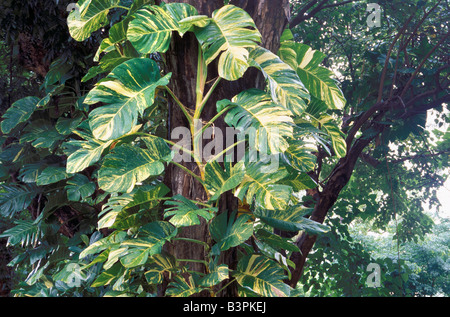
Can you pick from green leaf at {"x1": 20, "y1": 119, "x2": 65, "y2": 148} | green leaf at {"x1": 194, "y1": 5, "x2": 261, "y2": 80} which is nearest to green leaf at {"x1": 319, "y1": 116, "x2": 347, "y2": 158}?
green leaf at {"x1": 194, "y1": 5, "x2": 261, "y2": 80}

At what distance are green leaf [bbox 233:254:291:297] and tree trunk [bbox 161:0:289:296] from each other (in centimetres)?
7

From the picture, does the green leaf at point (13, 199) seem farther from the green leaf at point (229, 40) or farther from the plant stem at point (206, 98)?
the green leaf at point (229, 40)

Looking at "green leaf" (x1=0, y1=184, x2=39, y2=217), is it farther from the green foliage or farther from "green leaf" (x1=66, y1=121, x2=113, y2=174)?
"green leaf" (x1=66, y1=121, x2=113, y2=174)

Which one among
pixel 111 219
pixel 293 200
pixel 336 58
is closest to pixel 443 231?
pixel 336 58

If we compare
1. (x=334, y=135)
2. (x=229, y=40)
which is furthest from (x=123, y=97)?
(x=334, y=135)

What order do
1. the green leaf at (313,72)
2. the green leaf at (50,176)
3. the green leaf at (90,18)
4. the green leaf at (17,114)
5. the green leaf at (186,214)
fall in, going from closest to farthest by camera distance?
the green leaf at (186,214)
the green leaf at (90,18)
the green leaf at (313,72)
the green leaf at (50,176)
the green leaf at (17,114)

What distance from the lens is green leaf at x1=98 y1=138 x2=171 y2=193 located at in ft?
3.67

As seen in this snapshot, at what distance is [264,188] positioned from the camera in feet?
3.74

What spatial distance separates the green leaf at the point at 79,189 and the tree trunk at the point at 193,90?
31.3 inches

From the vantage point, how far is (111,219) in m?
1.30

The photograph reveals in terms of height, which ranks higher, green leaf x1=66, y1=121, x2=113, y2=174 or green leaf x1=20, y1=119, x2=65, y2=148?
green leaf x1=66, y1=121, x2=113, y2=174

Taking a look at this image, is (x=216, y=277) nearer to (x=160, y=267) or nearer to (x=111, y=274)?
(x=160, y=267)

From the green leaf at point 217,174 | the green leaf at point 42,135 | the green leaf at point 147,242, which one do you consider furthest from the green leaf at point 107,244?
the green leaf at point 42,135

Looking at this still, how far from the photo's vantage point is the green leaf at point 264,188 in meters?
1.11
